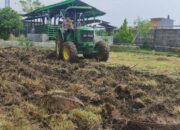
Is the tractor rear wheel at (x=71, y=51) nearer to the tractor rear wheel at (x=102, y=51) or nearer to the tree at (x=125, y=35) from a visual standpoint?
the tractor rear wheel at (x=102, y=51)

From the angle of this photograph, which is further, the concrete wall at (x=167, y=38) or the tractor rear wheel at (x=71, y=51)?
the concrete wall at (x=167, y=38)

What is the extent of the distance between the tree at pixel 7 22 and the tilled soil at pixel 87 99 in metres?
21.2

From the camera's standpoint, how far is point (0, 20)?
31.0 meters

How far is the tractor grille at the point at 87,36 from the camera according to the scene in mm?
14607

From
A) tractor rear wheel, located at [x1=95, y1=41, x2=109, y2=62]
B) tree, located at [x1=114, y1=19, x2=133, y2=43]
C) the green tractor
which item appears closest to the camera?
the green tractor

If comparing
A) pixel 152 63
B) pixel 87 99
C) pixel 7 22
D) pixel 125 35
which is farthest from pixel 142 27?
pixel 87 99

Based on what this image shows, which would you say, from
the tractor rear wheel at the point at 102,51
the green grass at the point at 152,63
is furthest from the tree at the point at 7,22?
the tractor rear wheel at the point at 102,51

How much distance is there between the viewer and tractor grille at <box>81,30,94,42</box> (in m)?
14.6

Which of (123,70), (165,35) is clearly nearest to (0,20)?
(165,35)

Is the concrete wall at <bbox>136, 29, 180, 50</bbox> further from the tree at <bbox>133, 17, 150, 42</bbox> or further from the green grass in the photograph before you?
the green grass

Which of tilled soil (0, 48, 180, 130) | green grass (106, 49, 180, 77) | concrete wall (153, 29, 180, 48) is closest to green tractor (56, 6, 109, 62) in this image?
green grass (106, 49, 180, 77)

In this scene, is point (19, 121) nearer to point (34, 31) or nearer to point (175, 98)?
point (175, 98)

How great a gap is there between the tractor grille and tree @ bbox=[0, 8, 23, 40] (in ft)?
56.0

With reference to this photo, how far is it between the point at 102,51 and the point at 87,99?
768 centimetres
